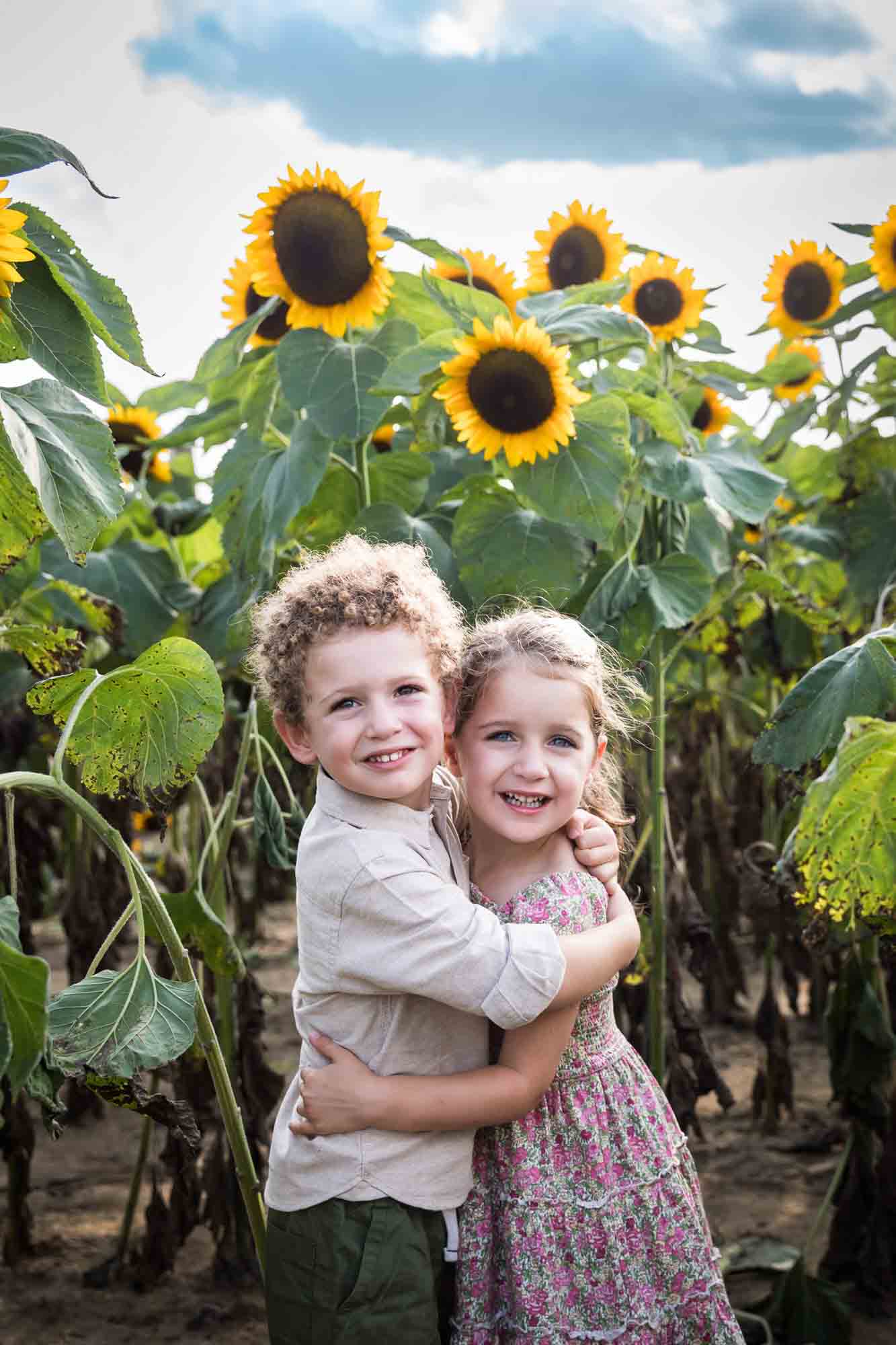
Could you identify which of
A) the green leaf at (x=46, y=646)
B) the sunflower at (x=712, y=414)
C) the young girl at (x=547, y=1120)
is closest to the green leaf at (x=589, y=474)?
the young girl at (x=547, y=1120)

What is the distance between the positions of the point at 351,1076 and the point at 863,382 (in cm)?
200

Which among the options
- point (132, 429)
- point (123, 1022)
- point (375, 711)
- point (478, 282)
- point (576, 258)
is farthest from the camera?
point (132, 429)

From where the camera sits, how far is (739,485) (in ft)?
6.04

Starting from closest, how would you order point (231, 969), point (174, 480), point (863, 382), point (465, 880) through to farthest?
1. point (465, 880)
2. point (231, 969)
3. point (863, 382)
4. point (174, 480)

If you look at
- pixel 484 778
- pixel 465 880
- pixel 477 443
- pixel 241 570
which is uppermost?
pixel 477 443

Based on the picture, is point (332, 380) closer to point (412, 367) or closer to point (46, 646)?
point (412, 367)

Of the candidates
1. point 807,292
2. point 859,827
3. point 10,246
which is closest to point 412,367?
point 10,246

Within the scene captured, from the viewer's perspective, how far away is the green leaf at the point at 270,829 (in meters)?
1.69

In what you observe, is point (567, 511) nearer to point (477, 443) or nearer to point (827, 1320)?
point (477, 443)

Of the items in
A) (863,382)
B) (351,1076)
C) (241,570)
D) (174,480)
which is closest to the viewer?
(351,1076)

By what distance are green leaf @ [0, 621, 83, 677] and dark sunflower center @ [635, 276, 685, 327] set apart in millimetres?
1377

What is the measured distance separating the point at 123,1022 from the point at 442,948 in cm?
29

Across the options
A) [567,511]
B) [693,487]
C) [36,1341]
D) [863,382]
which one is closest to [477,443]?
[567,511]

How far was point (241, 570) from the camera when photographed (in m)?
2.03
